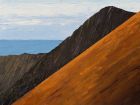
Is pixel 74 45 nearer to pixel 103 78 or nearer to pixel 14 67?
pixel 103 78

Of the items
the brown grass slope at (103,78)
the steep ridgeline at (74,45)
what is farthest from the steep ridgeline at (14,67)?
the brown grass slope at (103,78)

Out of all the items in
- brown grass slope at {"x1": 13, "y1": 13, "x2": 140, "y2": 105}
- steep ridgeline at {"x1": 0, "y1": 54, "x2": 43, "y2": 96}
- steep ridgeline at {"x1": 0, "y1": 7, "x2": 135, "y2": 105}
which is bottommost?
steep ridgeline at {"x1": 0, "y1": 54, "x2": 43, "y2": 96}

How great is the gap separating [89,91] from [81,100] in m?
0.48

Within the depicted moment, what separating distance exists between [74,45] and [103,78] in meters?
17.6

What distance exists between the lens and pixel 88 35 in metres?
33.3

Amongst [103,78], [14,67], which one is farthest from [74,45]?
[14,67]

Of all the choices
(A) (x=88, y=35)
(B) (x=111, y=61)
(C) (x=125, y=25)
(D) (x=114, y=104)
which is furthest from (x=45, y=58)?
(D) (x=114, y=104)

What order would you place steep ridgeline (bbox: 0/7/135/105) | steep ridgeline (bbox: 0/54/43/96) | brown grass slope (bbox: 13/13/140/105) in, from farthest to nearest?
steep ridgeline (bbox: 0/54/43/96), steep ridgeline (bbox: 0/7/135/105), brown grass slope (bbox: 13/13/140/105)

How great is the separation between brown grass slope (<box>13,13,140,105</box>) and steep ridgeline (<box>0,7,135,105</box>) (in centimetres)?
1135

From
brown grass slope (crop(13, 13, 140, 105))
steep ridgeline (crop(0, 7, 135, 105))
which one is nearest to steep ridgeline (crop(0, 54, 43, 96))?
steep ridgeline (crop(0, 7, 135, 105))

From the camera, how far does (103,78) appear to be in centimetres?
1588

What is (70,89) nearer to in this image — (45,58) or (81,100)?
(81,100)

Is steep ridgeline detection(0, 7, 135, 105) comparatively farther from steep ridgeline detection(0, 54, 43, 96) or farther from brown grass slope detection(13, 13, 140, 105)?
steep ridgeline detection(0, 54, 43, 96)

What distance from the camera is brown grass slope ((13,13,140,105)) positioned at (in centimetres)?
1465
